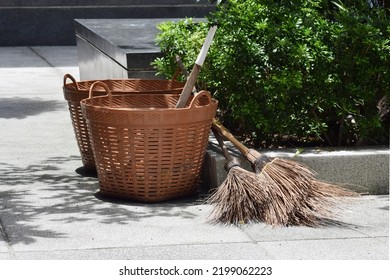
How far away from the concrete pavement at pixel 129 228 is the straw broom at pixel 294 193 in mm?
106

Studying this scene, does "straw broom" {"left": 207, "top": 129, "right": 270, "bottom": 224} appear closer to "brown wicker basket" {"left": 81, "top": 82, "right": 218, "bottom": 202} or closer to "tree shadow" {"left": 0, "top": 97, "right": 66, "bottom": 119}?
"brown wicker basket" {"left": 81, "top": 82, "right": 218, "bottom": 202}

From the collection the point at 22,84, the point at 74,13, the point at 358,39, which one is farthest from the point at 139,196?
the point at 74,13

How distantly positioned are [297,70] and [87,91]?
1645mm

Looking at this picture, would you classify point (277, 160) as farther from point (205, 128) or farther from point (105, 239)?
point (105, 239)

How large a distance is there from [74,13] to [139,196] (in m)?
12.4

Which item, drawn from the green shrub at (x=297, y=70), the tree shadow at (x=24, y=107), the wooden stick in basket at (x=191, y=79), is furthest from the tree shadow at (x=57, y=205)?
the tree shadow at (x=24, y=107)

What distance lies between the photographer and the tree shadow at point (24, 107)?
34.8 ft

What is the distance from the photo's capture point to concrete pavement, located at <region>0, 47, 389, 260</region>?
561cm

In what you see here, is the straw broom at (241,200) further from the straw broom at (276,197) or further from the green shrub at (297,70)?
the green shrub at (297,70)

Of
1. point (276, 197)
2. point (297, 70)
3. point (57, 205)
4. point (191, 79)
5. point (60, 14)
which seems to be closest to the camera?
point (276, 197)

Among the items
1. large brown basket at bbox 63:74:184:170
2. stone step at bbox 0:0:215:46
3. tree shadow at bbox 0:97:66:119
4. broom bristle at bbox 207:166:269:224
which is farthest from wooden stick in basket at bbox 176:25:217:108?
stone step at bbox 0:0:215:46

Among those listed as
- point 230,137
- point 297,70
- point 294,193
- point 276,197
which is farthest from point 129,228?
point 297,70

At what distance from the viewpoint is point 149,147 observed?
654cm

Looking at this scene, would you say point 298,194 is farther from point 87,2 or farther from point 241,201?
point 87,2
